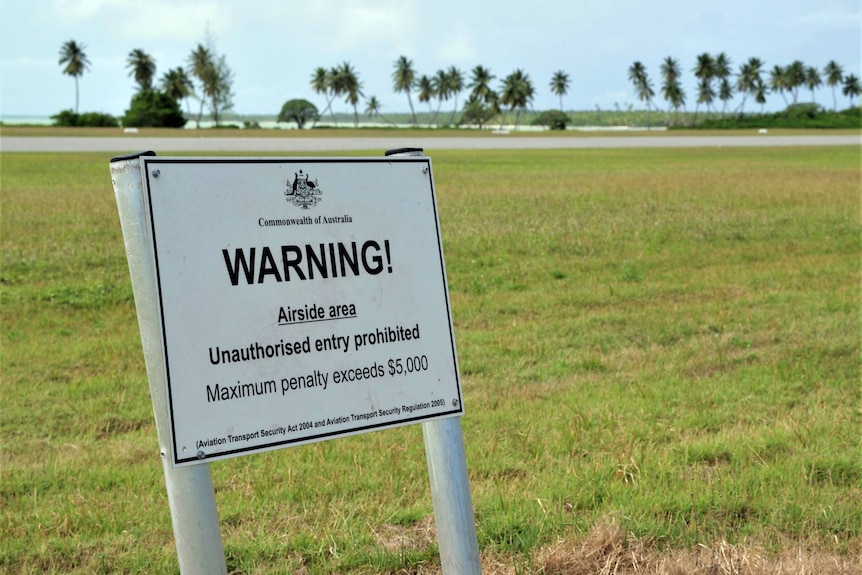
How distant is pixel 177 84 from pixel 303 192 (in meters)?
107

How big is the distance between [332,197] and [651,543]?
2.00 metres

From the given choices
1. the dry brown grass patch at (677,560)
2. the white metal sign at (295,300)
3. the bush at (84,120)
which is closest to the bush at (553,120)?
the bush at (84,120)

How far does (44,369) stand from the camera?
7.08m

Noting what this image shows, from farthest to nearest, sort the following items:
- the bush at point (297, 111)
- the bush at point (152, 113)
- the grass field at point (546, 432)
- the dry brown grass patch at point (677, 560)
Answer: the bush at point (297, 111) → the bush at point (152, 113) → the grass field at point (546, 432) → the dry brown grass patch at point (677, 560)

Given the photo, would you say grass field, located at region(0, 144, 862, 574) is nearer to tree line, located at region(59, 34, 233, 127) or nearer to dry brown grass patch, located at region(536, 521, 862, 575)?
dry brown grass patch, located at region(536, 521, 862, 575)

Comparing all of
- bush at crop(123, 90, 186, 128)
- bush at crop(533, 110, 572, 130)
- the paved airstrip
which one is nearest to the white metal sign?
the paved airstrip

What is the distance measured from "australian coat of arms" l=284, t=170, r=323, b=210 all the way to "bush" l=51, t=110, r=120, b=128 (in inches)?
2733

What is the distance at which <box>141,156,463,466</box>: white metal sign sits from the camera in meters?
2.41

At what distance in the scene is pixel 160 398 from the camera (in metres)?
2.44

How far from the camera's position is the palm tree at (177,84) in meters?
103

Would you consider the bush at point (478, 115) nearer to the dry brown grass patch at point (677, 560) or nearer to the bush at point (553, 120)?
the bush at point (553, 120)

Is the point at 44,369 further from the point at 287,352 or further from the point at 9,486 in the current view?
the point at 287,352

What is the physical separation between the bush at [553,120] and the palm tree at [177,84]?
3904 centimetres

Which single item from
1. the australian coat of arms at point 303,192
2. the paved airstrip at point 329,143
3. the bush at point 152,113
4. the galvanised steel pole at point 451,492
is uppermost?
the bush at point 152,113
